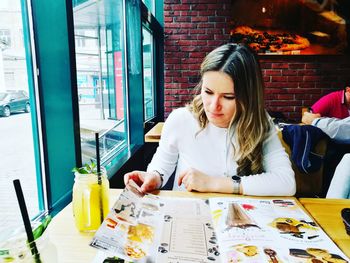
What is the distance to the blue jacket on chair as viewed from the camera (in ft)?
6.02

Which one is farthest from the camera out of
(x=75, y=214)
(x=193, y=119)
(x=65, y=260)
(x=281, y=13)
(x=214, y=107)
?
(x=281, y=13)

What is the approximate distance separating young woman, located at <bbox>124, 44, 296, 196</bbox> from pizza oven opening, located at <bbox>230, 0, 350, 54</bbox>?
2920 mm

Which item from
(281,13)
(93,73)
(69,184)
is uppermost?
(281,13)

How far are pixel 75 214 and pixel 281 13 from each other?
3.94 meters

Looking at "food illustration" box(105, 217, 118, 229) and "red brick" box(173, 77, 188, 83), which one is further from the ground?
"red brick" box(173, 77, 188, 83)

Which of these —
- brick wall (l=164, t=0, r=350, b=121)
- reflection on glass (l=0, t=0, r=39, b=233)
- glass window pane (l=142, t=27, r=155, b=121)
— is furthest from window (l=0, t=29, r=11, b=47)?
brick wall (l=164, t=0, r=350, b=121)

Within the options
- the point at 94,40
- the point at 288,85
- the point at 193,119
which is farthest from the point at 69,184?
the point at 288,85

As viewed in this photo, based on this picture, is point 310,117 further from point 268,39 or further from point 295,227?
point 295,227

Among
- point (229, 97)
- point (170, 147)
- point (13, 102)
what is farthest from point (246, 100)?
point (13, 102)

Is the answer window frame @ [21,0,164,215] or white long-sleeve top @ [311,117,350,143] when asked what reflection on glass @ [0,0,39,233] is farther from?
white long-sleeve top @ [311,117,350,143]

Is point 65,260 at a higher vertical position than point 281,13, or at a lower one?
lower

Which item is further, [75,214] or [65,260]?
[75,214]

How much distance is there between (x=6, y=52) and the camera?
1.16 meters

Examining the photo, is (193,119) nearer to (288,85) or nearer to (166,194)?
(166,194)
